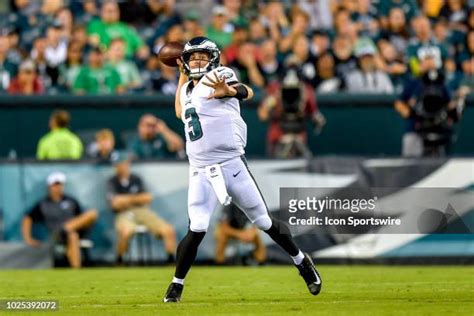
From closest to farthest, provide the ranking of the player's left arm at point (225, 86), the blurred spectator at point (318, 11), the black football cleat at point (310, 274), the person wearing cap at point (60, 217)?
the player's left arm at point (225, 86)
the black football cleat at point (310, 274)
the person wearing cap at point (60, 217)
the blurred spectator at point (318, 11)

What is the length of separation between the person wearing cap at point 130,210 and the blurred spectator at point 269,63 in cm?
260

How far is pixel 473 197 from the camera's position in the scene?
1493cm

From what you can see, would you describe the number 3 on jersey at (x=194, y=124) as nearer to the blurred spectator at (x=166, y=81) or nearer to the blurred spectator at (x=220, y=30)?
the blurred spectator at (x=166, y=81)

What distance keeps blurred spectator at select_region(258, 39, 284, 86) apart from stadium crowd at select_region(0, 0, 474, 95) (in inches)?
0.5

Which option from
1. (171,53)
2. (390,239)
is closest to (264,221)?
(171,53)

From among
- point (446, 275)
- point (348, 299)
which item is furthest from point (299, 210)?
Result: point (446, 275)

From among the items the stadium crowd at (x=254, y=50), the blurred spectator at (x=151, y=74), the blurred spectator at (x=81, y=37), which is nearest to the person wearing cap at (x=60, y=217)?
the stadium crowd at (x=254, y=50)

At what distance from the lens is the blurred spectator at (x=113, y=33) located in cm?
1920

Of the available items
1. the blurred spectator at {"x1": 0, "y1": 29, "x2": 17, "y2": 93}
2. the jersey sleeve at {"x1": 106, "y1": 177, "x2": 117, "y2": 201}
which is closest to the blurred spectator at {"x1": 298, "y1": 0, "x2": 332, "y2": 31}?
the blurred spectator at {"x1": 0, "y1": 29, "x2": 17, "y2": 93}

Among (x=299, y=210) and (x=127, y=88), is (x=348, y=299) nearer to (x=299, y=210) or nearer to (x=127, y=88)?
(x=299, y=210)

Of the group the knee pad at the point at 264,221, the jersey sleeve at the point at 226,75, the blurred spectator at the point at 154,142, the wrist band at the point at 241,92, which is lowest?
the blurred spectator at the point at 154,142

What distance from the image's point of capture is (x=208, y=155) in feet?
35.9

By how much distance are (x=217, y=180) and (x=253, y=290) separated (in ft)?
5.83

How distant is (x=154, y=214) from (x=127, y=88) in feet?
7.85
